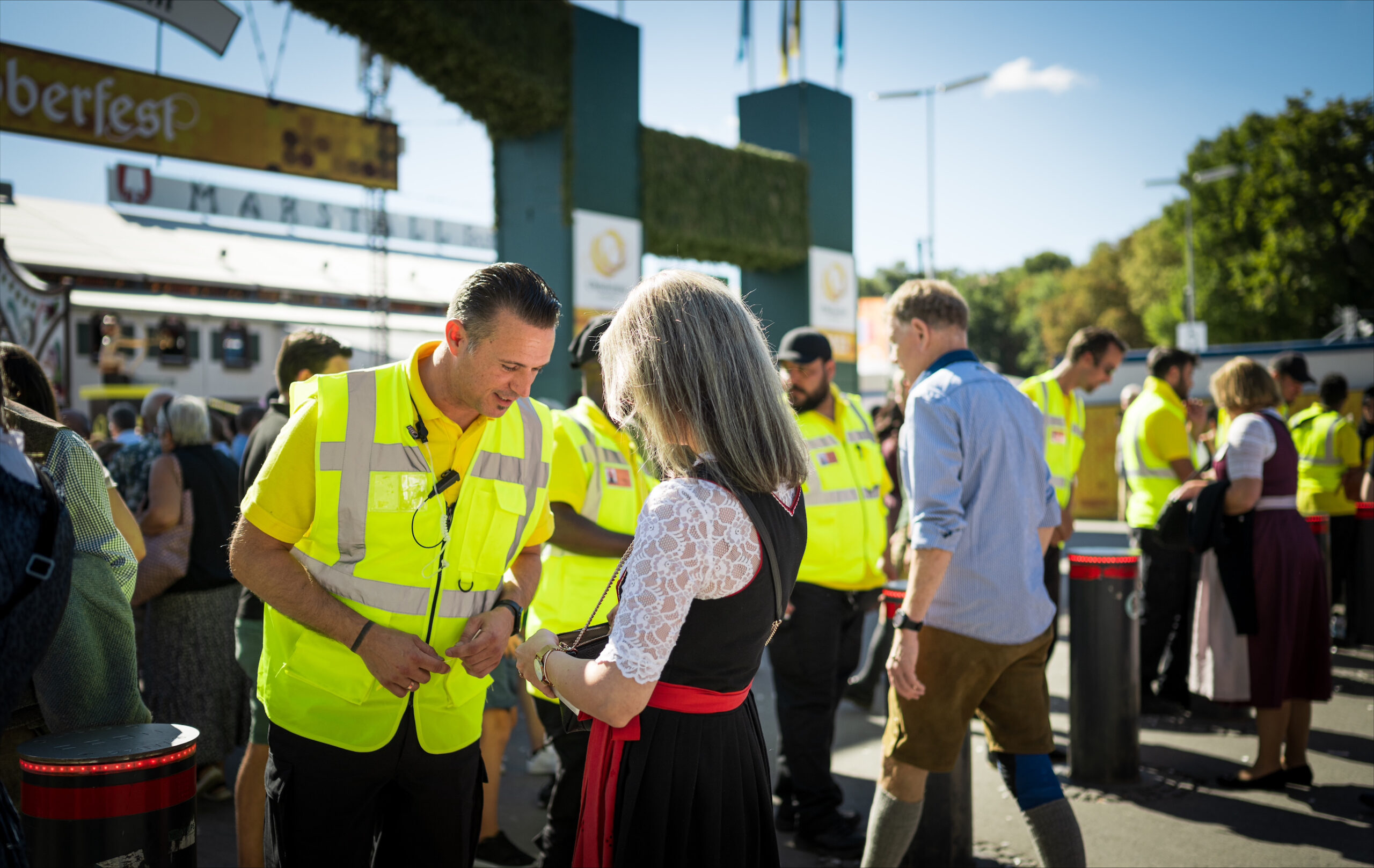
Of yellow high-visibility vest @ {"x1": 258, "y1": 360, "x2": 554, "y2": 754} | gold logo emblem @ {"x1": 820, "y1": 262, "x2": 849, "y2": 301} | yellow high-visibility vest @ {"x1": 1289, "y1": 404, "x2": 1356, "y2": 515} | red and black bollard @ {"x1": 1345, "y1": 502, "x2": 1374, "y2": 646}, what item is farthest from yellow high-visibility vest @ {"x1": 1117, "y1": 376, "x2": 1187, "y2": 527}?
gold logo emblem @ {"x1": 820, "y1": 262, "x2": 849, "y2": 301}

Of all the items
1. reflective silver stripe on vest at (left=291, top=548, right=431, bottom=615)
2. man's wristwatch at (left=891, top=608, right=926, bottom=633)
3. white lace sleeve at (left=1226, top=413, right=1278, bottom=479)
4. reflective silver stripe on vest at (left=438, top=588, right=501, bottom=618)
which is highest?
white lace sleeve at (left=1226, top=413, right=1278, bottom=479)

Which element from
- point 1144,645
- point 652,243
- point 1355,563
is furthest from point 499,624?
point 652,243

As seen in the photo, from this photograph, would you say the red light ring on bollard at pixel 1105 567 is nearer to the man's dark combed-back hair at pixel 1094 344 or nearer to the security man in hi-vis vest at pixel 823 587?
the security man in hi-vis vest at pixel 823 587

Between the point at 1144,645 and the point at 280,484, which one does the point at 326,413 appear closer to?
the point at 280,484

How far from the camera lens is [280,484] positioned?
2322 mm

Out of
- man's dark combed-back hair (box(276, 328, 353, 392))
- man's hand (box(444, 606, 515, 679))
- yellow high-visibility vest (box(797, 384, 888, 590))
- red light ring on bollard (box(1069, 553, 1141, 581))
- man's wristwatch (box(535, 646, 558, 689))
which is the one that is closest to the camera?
Result: man's wristwatch (box(535, 646, 558, 689))

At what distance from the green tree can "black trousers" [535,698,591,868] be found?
34.3m

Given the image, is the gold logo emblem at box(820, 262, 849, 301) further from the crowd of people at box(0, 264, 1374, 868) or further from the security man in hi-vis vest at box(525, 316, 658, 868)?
the security man in hi-vis vest at box(525, 316, 658, 868)

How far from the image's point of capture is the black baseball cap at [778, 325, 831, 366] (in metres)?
4.52

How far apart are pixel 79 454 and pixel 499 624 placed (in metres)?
1.30

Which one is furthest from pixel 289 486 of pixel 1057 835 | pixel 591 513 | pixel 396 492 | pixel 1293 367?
pixel 1293 367

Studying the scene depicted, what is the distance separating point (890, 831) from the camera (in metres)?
3.10

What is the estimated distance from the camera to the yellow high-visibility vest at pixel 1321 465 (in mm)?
8523

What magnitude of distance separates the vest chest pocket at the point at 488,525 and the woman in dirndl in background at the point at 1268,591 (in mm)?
4023
